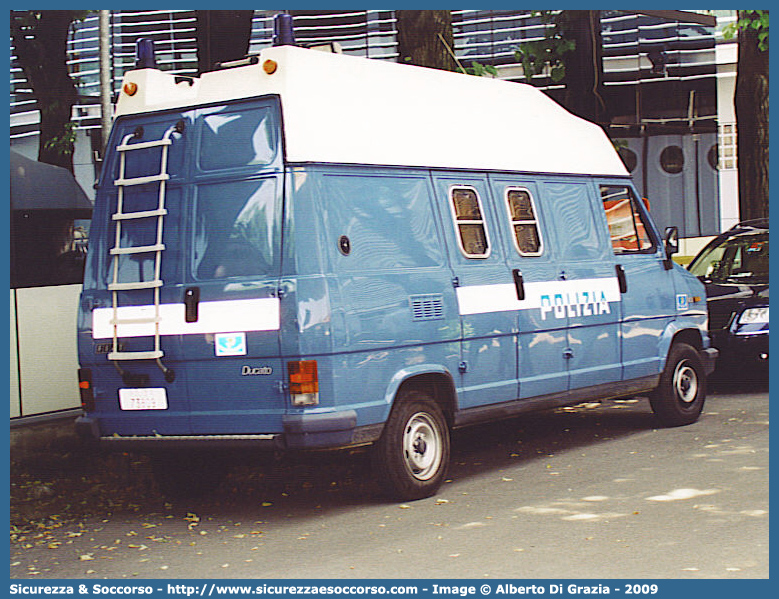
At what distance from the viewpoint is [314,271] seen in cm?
755

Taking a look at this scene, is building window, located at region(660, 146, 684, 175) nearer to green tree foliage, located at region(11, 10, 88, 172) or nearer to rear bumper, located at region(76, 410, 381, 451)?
green tree foliage, located at region(11, 10, 88, 172)

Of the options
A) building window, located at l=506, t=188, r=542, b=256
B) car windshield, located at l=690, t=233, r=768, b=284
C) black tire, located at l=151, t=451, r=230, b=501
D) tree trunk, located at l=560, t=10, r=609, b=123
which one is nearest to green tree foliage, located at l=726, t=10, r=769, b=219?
tree trunk, located at l=560, t=10, r=609, b=123

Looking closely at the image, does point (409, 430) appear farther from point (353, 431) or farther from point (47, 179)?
point (47, 179)

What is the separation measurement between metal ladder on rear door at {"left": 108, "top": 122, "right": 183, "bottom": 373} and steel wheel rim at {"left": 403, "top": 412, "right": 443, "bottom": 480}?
1628mm

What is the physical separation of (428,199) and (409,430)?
1.62m

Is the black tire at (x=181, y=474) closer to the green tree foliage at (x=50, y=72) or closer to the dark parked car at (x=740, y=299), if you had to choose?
the green tree foliage at (x=50, y=72)

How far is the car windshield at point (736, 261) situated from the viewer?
13.6 m

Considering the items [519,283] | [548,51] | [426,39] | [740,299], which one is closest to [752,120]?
[548,51]

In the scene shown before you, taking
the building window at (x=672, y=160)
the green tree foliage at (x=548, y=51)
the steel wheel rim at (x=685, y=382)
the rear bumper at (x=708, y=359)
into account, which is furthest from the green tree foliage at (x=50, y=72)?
the building window at (x=672, y=160)

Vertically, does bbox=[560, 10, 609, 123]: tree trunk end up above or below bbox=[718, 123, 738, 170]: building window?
above

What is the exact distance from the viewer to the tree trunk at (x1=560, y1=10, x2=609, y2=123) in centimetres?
1670

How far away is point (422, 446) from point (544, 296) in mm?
1793

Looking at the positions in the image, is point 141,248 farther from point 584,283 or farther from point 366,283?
point 584,283

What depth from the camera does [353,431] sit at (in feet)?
25.1
